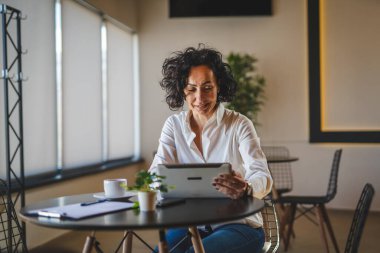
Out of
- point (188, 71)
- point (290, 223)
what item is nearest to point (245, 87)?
point (290, 223)

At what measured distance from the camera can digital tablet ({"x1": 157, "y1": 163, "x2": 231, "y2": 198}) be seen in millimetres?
1715

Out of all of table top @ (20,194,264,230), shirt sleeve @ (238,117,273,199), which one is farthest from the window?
table top @ (20,194,264,230)

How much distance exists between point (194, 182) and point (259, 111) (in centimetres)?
451

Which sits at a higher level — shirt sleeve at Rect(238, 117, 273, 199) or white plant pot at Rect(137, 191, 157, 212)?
shirt sleeve at Rect(238, 117, 273, 199)

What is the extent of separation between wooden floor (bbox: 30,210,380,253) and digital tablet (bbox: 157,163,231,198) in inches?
92.6

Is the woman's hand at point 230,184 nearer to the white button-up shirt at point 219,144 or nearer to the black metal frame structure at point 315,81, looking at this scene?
the white button-up shirt at point 219,144

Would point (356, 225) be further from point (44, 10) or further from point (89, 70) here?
point (89, 70)

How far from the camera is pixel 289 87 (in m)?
6.18

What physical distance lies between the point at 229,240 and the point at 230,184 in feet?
0.79

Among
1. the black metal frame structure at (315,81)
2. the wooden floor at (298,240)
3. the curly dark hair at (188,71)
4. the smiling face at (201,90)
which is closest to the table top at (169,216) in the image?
the smiling face at (201,90)

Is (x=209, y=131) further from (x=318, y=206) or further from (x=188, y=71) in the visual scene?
(x=318, y=206)

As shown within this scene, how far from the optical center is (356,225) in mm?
1498

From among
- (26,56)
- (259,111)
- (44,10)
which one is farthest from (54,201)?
(259,111)

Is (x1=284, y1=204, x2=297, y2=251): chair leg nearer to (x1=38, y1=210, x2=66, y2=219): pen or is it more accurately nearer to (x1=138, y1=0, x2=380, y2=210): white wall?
(x1=138, y1=0, x2=380, y2=210): white wall
